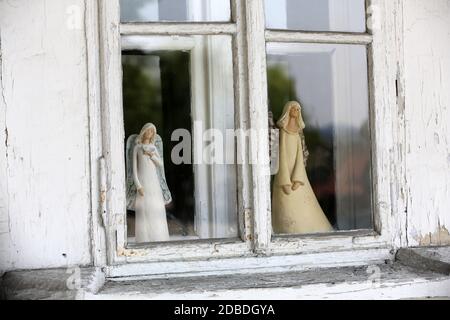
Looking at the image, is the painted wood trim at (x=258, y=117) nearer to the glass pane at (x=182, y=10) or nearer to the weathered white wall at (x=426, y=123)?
the glass pane at (x=182, y=10)

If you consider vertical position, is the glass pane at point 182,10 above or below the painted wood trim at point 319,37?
above

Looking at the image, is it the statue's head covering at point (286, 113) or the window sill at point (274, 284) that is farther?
the statue's head covering at point (286, 113)

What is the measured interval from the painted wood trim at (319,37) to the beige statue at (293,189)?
0.13m

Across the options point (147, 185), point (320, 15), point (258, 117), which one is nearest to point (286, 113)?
point (258, 117)

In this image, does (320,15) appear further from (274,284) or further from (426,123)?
(274,284)

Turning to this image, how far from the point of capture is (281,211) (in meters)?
1.20

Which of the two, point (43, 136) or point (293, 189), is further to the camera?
point (293, 189)

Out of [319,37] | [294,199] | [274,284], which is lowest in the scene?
[274,284]

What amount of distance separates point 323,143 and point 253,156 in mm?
175

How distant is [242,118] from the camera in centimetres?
114

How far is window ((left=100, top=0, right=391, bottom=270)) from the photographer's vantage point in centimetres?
112

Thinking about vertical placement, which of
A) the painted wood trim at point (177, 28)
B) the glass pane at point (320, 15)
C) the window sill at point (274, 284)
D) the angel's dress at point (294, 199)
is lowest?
the window sill at point (274, 284)

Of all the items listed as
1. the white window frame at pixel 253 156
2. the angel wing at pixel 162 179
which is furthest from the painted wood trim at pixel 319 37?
the angel wing at pixel 162 179

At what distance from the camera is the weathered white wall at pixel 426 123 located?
3.95ft
